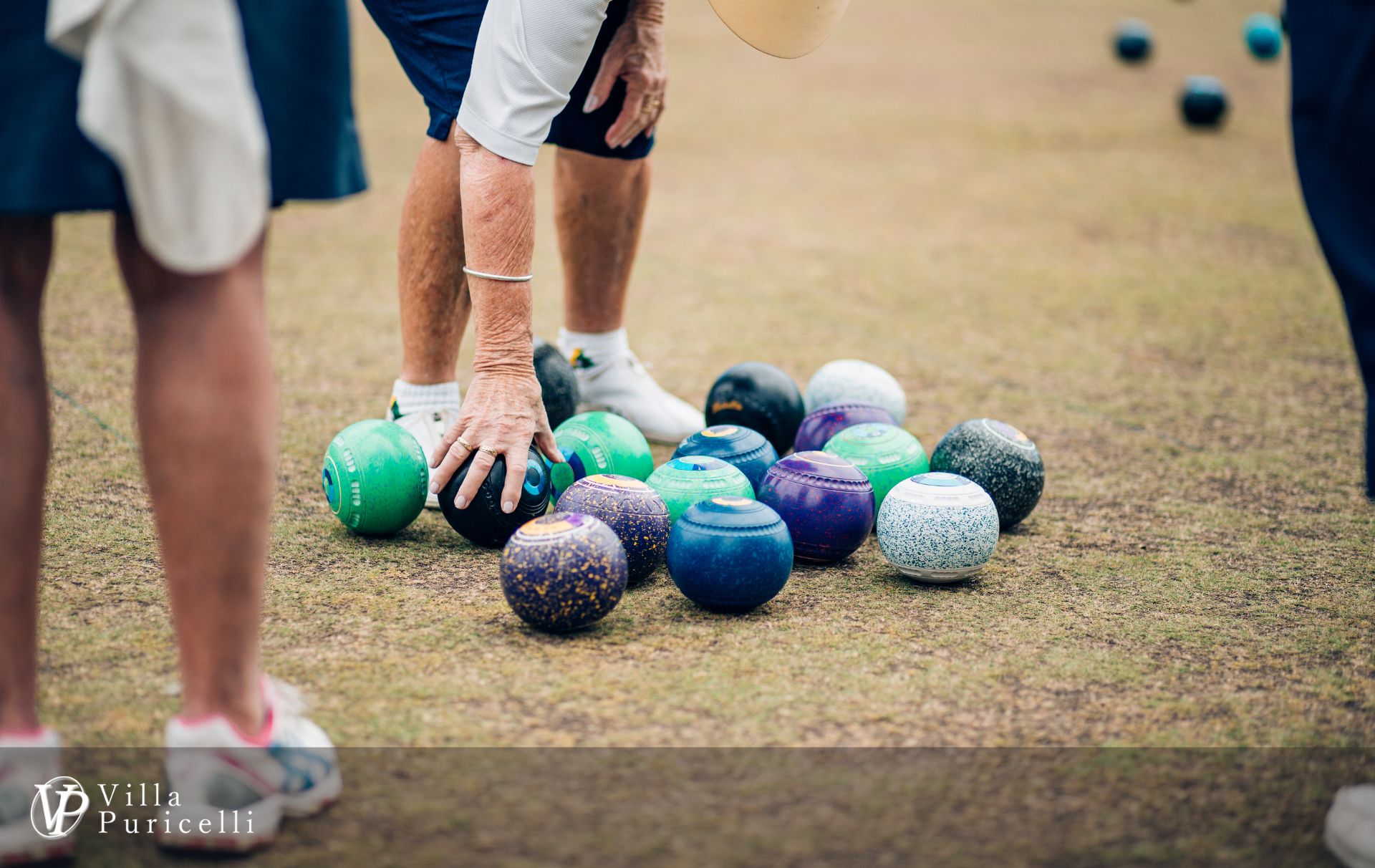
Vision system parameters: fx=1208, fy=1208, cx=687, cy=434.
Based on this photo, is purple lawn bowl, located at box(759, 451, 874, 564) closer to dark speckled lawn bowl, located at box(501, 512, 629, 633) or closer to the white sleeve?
dark speckled lawn bowl, located at box(501, 512, 629, 633)

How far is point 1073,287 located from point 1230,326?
29.9 inches

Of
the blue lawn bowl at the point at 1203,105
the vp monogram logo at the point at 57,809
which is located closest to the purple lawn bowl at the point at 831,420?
the vp monogram logo at the point at 57,809

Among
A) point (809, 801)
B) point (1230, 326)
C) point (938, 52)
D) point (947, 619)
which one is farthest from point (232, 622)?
point (938, 52)

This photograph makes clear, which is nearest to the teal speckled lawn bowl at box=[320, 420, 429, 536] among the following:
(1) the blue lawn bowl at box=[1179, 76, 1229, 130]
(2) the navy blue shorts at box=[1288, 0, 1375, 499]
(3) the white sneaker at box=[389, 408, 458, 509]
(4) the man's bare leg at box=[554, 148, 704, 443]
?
(3) the white sneaker at box=[389, 408, 458, 509]

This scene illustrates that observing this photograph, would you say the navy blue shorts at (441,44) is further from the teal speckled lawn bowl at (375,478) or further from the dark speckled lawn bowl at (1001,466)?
the dark speckled lawn bowl at (1001,466)

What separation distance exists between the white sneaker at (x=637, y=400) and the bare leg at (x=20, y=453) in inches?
81.5

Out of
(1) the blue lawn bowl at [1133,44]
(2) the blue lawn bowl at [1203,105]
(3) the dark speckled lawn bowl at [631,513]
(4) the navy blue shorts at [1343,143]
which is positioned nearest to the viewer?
(4) the navy blue shorts at [1343,143]

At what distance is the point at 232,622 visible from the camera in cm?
166

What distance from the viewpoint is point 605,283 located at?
12.3 feet

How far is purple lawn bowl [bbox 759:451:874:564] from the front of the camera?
2730 millimetres

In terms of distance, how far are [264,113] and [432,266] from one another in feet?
4.55

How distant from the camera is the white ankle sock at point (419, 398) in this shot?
3.22 metres

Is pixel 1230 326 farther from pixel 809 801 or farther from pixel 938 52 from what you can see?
pixel 938 52

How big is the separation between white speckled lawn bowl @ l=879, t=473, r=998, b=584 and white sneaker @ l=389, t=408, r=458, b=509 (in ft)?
3.90
